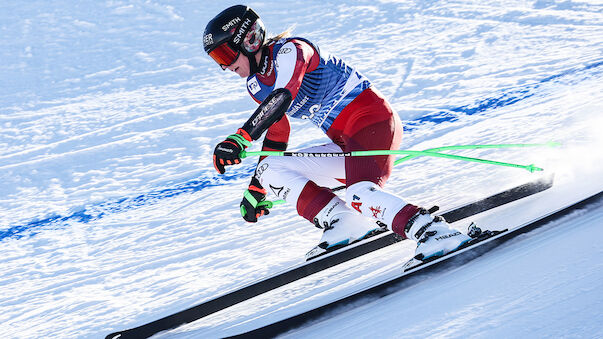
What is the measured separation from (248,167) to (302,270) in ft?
7.00

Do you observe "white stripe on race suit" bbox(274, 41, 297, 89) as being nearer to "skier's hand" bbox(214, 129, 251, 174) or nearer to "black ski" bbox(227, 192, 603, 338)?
"skier's hand" bbox(214, 129, 251, 174)

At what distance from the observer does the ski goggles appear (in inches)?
106

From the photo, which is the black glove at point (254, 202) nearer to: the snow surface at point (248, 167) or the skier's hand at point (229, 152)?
the snow surface at point (248, 167)

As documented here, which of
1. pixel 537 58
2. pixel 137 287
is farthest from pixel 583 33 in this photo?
pixel 137 287

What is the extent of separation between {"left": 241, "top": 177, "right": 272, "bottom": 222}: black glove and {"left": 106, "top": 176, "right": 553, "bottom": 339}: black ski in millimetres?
465

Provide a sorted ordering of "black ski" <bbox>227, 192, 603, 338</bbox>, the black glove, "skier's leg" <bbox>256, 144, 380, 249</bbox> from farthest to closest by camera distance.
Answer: the black glove → "skier's leg" <bbox>256, 144, 380, 249</bbox> → "black ski" <bbox>227, 192, 603, 338</bbox>

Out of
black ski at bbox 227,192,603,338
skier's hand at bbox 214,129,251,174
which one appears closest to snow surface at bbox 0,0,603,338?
black ski at bbox 227,192,603,338

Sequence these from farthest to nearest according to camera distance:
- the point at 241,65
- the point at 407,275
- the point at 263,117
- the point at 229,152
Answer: the point at 241,65 → the point at 263,117 → the point at 229,152 → the point at 407,275

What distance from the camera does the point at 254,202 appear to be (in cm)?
307

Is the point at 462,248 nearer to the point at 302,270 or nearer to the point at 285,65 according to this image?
the point at 302,270

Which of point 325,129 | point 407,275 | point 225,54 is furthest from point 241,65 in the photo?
point 407,275

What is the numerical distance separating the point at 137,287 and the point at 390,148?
1.41m

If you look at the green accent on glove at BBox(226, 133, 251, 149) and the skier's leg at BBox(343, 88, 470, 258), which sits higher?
the green accent on glove at BBox(226, 133, 251, 149)

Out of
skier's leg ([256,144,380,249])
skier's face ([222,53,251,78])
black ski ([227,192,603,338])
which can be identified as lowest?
black ski ([227,192,603,338])
